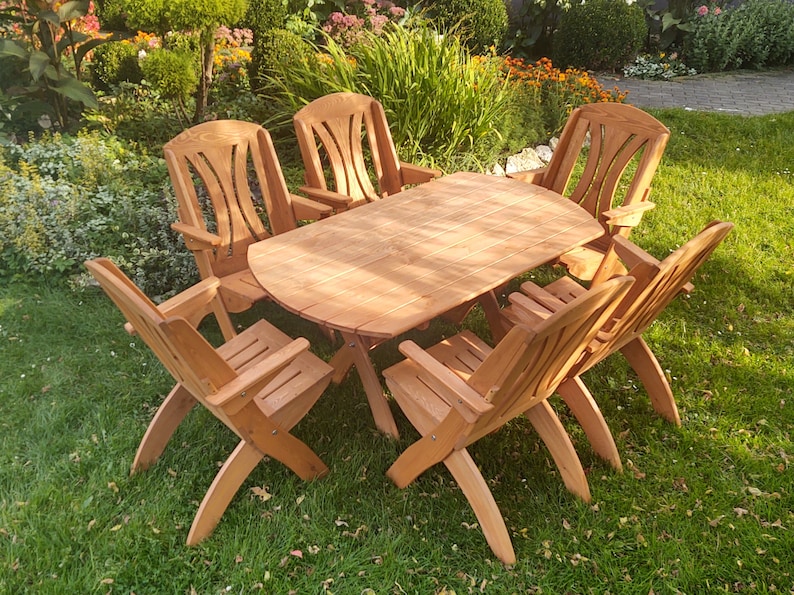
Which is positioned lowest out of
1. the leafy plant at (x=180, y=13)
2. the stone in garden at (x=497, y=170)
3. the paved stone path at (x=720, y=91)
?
the stone in garden at (x=497, y=170)

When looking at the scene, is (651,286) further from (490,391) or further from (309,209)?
(309,209)

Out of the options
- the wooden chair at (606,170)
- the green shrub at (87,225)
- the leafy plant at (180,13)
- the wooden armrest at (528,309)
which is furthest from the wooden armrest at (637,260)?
the leafy plant at (180,13)

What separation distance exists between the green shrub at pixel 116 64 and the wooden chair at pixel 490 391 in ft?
15.7

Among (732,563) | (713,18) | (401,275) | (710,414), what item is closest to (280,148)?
(401,275)

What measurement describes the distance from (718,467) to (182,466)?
2.50 m

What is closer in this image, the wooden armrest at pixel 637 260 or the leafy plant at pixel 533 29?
the wooden armrest at pixel 637 260

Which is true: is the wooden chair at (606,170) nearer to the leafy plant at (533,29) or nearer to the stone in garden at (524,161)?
the stone in garden at (524,161)

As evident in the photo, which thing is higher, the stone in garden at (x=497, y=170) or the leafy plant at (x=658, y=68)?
the leafy plant at (x=658, y=68)

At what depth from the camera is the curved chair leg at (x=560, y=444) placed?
263cm

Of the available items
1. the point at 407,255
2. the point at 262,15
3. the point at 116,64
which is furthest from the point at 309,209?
the point at 262,15

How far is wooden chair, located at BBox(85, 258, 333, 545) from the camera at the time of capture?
2.12m

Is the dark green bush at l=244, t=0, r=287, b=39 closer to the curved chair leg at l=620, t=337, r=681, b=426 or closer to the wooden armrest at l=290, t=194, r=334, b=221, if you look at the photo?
the wooden armrest at l=290, t=194, r=334, b=221

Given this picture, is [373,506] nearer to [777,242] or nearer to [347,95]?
[347,95]

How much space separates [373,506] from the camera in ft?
8.98
